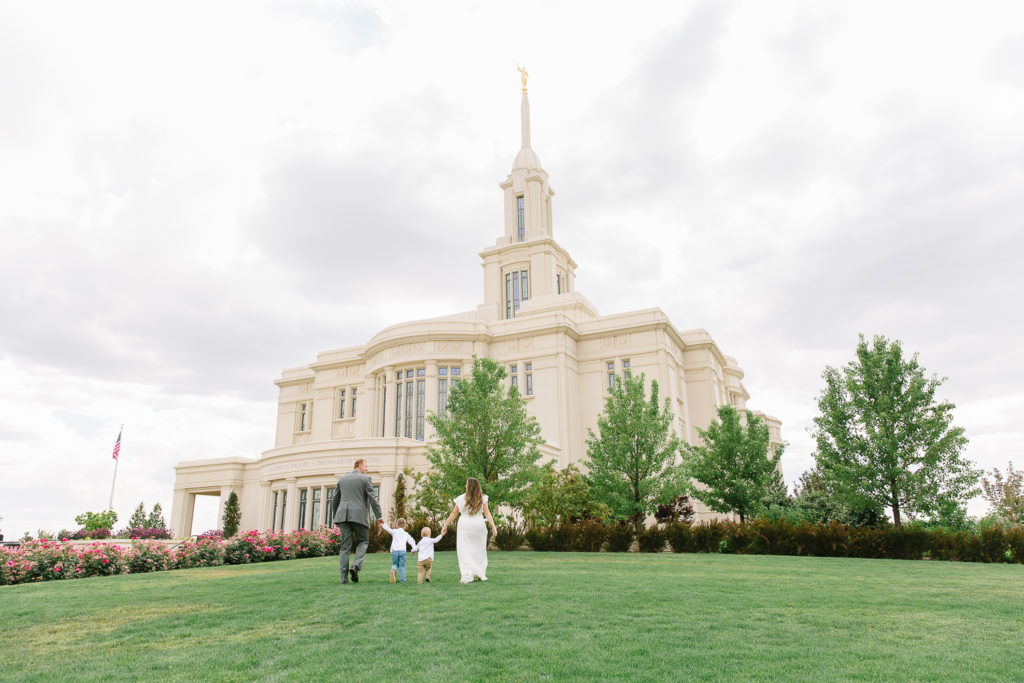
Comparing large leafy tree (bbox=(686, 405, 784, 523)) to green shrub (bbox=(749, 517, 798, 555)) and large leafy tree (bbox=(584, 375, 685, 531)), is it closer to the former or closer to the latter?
large leafy tree (bbox=(584, 375, 685, 531))

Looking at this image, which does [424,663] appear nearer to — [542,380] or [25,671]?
[25,671]

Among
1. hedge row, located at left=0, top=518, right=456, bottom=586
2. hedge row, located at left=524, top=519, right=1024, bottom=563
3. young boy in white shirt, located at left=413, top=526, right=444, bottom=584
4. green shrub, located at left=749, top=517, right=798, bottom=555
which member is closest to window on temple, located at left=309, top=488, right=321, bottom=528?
hedge row, located at left=0, top=518, right=456, bottom=586

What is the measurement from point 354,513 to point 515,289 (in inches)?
1374

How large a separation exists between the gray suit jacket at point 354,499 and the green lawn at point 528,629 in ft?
3.37

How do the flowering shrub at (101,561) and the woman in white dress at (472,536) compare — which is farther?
the flowering shrub at (101,561)

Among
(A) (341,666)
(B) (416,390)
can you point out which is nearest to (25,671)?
(A) (341,666)

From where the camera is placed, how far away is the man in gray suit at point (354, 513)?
34.5 feet

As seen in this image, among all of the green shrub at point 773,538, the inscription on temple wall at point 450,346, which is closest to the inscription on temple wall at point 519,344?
the inscription on temple wall at point 450,346

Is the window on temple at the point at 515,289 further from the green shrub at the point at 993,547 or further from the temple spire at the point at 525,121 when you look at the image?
the green shrub at the point at 993,547

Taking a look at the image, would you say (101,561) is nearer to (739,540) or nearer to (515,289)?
(739,540)

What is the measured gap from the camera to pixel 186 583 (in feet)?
38.4

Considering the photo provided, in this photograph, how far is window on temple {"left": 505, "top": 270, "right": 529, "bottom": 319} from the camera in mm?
44281

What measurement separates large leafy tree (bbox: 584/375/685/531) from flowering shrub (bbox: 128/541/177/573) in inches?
522

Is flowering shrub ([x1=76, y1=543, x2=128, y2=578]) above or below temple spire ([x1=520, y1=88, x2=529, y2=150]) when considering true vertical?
below
